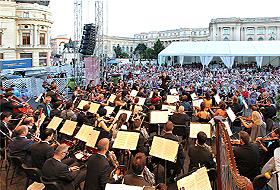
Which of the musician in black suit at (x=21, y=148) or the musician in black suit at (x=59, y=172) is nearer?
the musician in black suit at (x=59, y=172)

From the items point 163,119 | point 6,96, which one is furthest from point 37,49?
point 163,119

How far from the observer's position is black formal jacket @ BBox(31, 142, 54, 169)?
5.30m

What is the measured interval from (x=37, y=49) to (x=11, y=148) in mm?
48506

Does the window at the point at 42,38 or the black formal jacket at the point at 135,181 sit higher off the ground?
the window at the point at 42,38

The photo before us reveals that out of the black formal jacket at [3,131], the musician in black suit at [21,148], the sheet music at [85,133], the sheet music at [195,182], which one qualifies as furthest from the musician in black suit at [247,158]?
the black formal jacket at [3,131]

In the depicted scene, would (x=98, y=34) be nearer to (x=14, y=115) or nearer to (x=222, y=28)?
(x=14, y=115)

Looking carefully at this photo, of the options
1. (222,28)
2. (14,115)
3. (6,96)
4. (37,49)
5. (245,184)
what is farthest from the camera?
(222,28)

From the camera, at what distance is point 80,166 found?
5.38 m

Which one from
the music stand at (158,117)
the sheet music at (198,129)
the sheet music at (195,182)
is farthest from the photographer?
the music stand at (158,117)

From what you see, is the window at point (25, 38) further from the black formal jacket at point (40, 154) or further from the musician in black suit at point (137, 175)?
the musician in black suit at point (137, 175)

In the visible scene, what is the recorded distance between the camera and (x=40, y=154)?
17.4 ft

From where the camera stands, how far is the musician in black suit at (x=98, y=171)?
4.67 m

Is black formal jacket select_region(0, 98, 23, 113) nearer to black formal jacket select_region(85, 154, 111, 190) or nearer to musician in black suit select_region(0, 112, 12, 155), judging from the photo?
musician in black suit select_region(0, 112, 12, 155)

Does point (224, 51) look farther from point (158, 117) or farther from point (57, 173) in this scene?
point (57, 173)
